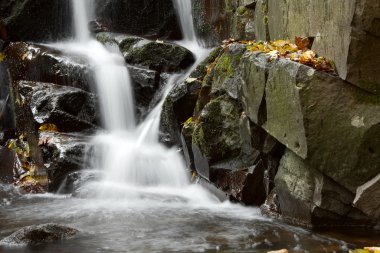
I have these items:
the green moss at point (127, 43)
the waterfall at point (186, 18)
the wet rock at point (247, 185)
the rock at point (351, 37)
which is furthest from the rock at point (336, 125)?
the waterfall at point (186, 18)

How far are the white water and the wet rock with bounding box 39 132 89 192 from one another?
10.9 inches

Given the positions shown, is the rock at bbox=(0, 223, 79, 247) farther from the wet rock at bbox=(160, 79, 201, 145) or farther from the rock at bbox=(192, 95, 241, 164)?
the wet rock at bbox=(160, 79, 201, 145)

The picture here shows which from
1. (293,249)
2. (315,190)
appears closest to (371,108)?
(315,190)

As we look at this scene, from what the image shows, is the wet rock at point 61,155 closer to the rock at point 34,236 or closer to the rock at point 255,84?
the rock at point 34,236

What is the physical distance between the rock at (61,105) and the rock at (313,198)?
582 cm

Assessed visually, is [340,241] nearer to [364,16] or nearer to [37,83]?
[364,16]

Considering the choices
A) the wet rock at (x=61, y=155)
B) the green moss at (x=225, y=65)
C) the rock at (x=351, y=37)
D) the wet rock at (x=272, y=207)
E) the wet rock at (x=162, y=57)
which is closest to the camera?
the rock at (x=351, y=37)

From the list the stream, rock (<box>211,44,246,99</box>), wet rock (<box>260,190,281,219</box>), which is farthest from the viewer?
rock (<box>211,44,246,99</box>)

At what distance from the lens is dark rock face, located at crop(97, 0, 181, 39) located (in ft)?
45.4

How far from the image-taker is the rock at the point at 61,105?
1006 centimetres

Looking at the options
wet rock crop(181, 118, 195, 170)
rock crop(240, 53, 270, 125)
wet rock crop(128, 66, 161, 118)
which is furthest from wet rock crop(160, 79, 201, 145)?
rock crop(240, 53, 270, 125)

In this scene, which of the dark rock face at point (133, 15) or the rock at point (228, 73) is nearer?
the rock at point (228, 73)

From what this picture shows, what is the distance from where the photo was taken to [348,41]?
459 cm

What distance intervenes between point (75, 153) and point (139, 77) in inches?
96.5
